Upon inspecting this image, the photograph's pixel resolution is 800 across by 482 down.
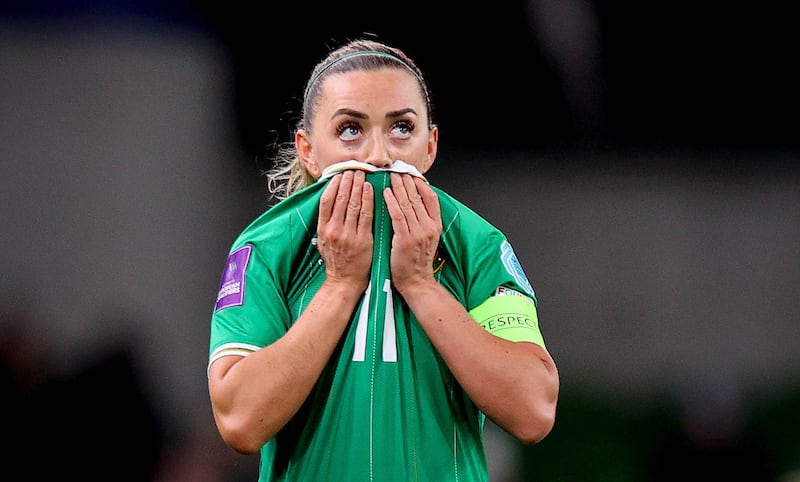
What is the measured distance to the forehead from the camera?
143 cm

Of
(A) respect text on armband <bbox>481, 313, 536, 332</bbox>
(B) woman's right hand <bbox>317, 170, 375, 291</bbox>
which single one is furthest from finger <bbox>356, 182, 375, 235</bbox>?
(A) respect text on armband <bbox>481, 313, 536, 332</bbox>

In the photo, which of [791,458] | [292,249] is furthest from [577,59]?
[292,249]

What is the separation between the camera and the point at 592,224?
3.88 m

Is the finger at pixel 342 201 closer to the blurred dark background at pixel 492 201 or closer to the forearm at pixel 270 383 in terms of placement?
the forearm at pixel 270 383

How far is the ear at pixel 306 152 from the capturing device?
153 cm

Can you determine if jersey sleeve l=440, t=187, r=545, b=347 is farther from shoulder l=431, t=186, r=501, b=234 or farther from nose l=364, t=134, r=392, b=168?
nose l=364, t=134, r=392, b=168

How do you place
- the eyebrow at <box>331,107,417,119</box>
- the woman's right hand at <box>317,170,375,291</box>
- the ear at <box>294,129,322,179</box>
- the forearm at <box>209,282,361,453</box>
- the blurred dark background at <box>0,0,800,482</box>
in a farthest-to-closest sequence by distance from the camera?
the blurred dark background at <box>0,0,800,482</box> < the ear at <box>294,129,322,179</box> < the eyebrow at <box>331,107,417,119</box> < the woman's right hand at <box>317,170,375,291</box> < the forearm at <box>209,282,361,453</box>

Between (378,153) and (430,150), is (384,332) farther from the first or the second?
(430,150)

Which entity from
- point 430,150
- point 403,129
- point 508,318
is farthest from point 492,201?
point 508,318

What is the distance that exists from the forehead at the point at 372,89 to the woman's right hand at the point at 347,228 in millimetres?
139

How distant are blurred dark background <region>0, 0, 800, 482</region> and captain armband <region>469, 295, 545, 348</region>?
2052mm

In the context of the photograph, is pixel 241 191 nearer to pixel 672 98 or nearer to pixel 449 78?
pixel 449 78

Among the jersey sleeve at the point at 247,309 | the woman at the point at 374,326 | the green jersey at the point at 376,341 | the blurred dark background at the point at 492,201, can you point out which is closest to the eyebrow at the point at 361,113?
the woman at the point at 374,326

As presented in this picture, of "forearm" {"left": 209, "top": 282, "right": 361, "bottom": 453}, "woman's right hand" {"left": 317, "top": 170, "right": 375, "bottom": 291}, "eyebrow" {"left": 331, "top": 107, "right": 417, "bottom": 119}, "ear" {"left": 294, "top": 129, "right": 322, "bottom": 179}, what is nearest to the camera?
"forearm" {"left": 209, "top": 282, "right": 361, "bottom": 453}
